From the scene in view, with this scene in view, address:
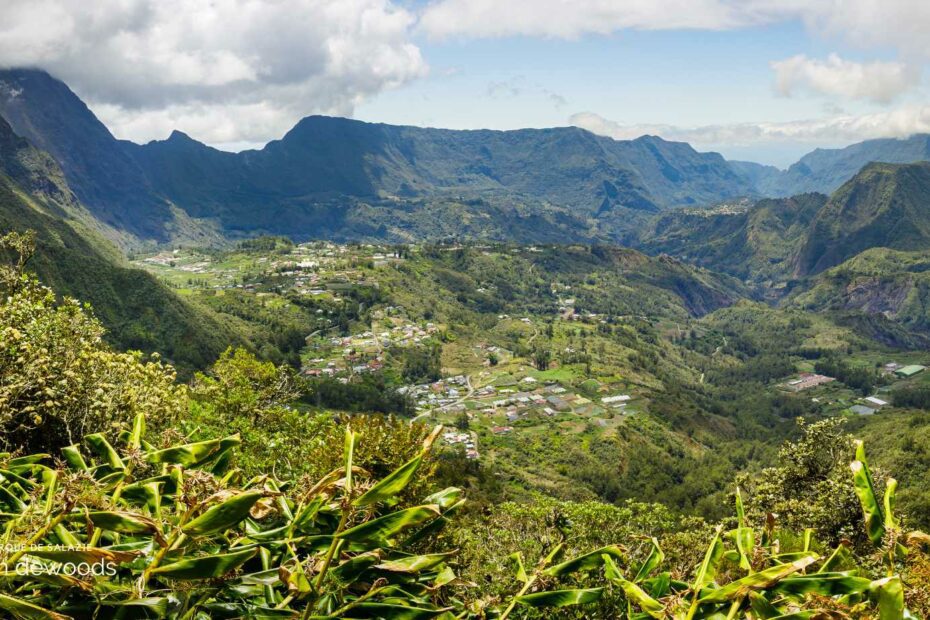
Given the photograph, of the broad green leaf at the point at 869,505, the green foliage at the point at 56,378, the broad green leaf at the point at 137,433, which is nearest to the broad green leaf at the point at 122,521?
the broad green leaf at the point at 137,433

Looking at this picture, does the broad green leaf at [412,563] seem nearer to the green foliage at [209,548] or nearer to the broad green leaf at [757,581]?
the green foliage at [209,548]

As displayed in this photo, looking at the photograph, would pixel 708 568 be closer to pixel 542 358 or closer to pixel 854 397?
pixel 542 358

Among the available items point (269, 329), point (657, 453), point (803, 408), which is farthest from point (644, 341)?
point (269, 329)

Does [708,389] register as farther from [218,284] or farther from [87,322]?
[87,322]

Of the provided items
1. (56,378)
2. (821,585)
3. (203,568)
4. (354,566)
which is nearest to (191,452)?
(203,568)

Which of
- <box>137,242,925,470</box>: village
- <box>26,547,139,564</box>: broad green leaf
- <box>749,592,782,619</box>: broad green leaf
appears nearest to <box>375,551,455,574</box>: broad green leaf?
<box>26,547,139,564</box>: broad green leaf

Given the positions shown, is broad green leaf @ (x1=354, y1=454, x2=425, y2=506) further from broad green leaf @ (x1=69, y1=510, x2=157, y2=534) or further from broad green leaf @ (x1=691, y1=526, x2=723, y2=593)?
broad green leaf @ (x1=691, y1=526, x2=723, y2=593)

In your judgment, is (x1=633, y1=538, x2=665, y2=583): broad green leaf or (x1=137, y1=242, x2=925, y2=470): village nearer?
(x1=633, y1=538, x2=665, y2=583): broad green leaf
